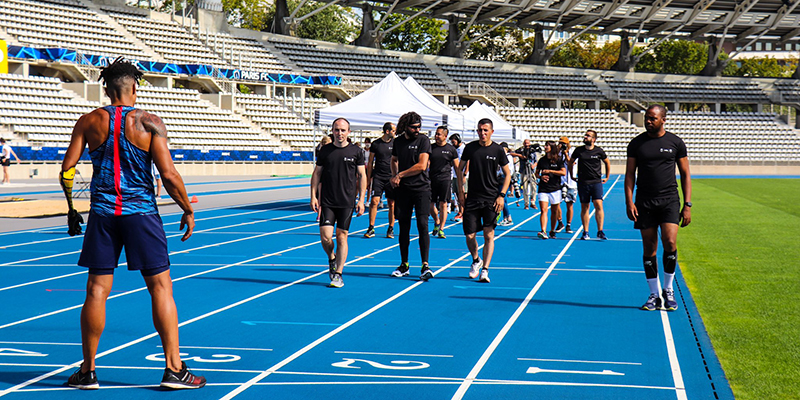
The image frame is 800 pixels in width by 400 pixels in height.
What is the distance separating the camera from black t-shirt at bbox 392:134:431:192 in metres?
10.3

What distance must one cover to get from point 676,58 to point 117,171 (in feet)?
322

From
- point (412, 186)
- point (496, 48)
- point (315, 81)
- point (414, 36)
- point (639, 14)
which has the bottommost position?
point (412, 186)

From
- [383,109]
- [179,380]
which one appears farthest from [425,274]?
[383,109]

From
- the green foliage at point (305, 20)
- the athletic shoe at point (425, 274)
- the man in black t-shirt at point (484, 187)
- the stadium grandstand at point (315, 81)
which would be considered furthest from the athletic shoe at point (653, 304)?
the green foliage at point (305, 20)

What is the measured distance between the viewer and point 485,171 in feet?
32.7

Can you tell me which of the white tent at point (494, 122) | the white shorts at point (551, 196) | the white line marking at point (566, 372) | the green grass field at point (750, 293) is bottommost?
the green grass field at point (750, 293)

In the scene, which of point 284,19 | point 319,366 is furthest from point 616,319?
point 284,19

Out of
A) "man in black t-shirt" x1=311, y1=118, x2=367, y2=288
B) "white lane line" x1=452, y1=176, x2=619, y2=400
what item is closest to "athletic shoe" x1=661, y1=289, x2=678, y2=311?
"white lane line" x1=452, y1=176, x2=619, y2=400

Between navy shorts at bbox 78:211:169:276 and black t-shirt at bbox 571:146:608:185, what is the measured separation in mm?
10964

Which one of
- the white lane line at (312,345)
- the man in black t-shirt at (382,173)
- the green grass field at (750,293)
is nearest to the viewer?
the white lane line at (312,345)

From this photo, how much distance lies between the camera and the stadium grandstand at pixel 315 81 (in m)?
39.2

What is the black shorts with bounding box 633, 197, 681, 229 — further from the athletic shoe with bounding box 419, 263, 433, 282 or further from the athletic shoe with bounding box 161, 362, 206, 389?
the athletic shoe with bounding box 161, 362, 206, 389

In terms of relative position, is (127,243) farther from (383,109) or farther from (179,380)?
(383,109)

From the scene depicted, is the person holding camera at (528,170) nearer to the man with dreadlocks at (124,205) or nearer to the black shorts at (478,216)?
the black shorts at (478,216)
